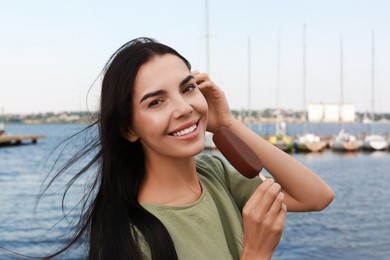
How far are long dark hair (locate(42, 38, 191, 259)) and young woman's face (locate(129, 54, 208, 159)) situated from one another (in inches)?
1.6

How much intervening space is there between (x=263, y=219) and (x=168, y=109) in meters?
0.48

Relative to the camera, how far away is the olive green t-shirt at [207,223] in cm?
192

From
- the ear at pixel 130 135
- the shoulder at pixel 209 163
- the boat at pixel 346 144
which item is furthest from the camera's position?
the boat at pixel 346 144

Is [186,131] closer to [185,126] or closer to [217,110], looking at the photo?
[185,126]

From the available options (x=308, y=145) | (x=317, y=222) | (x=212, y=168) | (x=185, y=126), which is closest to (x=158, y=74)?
(x=185, y=126)

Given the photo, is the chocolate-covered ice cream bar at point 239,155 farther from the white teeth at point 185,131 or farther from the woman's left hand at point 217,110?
the woman's left hand at point 217,110

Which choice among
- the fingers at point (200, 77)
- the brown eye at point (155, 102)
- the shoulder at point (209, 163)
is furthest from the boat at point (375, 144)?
the brown eye at point (155, 102)

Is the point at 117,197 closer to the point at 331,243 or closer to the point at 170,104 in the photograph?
the point at 170,104

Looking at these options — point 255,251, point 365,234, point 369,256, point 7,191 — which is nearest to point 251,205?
point 255,251

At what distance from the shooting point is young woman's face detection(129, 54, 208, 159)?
190 centimetres

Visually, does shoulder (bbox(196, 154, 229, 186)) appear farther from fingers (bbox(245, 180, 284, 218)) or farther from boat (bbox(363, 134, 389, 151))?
boat (bbox(363, 134, 389, 151))

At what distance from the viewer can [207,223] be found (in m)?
1.96

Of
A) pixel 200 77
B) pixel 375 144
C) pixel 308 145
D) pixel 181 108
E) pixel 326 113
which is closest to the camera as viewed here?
pixel 181 108

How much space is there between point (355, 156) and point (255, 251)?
47.1m
